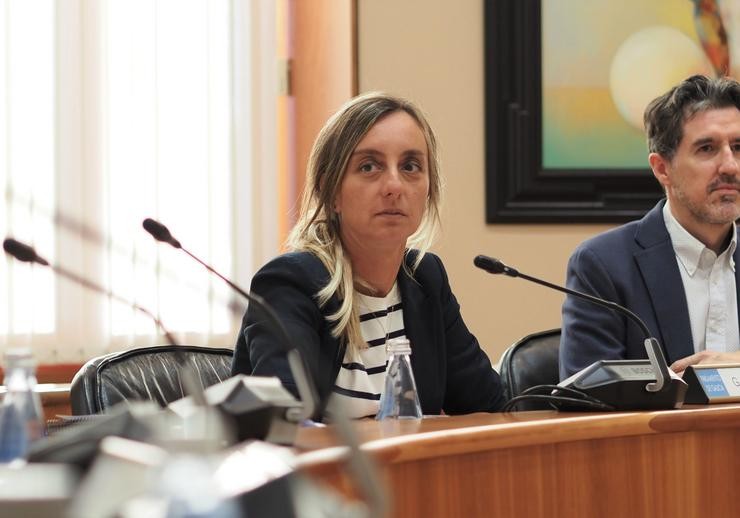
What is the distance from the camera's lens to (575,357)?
2.61 metres

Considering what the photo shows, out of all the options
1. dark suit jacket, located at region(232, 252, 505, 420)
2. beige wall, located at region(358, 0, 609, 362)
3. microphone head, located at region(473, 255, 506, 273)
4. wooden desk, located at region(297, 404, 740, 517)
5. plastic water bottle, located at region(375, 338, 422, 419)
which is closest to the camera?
wooden desk, located at region(297, 404, 740, 517)

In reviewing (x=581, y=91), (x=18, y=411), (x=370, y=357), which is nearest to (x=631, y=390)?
(x=370, y=357)

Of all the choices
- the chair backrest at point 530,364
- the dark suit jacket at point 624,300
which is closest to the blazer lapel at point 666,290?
the dark suit jacket at point 624,300

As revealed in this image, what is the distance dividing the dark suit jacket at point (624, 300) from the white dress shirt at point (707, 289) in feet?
0.11

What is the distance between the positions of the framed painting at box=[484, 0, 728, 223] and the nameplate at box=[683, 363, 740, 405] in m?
1.74

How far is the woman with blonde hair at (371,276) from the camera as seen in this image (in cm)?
224

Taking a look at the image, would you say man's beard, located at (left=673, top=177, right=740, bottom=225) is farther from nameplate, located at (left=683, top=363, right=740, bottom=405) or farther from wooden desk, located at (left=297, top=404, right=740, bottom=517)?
wooden desk, located at (left=297, top=404, right=740, bottom=517)

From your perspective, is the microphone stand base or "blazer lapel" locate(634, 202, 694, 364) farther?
"blazer lapel" locate(634, 202, 694, 364)

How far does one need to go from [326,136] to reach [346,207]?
16 centimetres

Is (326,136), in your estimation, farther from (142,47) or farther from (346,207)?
(142,47)

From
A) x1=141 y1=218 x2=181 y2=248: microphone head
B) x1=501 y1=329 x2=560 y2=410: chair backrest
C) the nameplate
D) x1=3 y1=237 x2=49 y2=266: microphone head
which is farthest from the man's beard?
x1=3 y1=237 x2=49 y2=266: microphone head

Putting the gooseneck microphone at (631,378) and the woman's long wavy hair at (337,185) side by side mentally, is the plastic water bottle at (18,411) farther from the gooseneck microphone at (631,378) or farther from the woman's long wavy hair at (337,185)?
the woman's long wavy hair at (337,185)

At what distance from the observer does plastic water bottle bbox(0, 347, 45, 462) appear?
1.11 meters

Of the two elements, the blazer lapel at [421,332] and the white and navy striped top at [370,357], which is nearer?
the white and navy striped top at [370,357]
